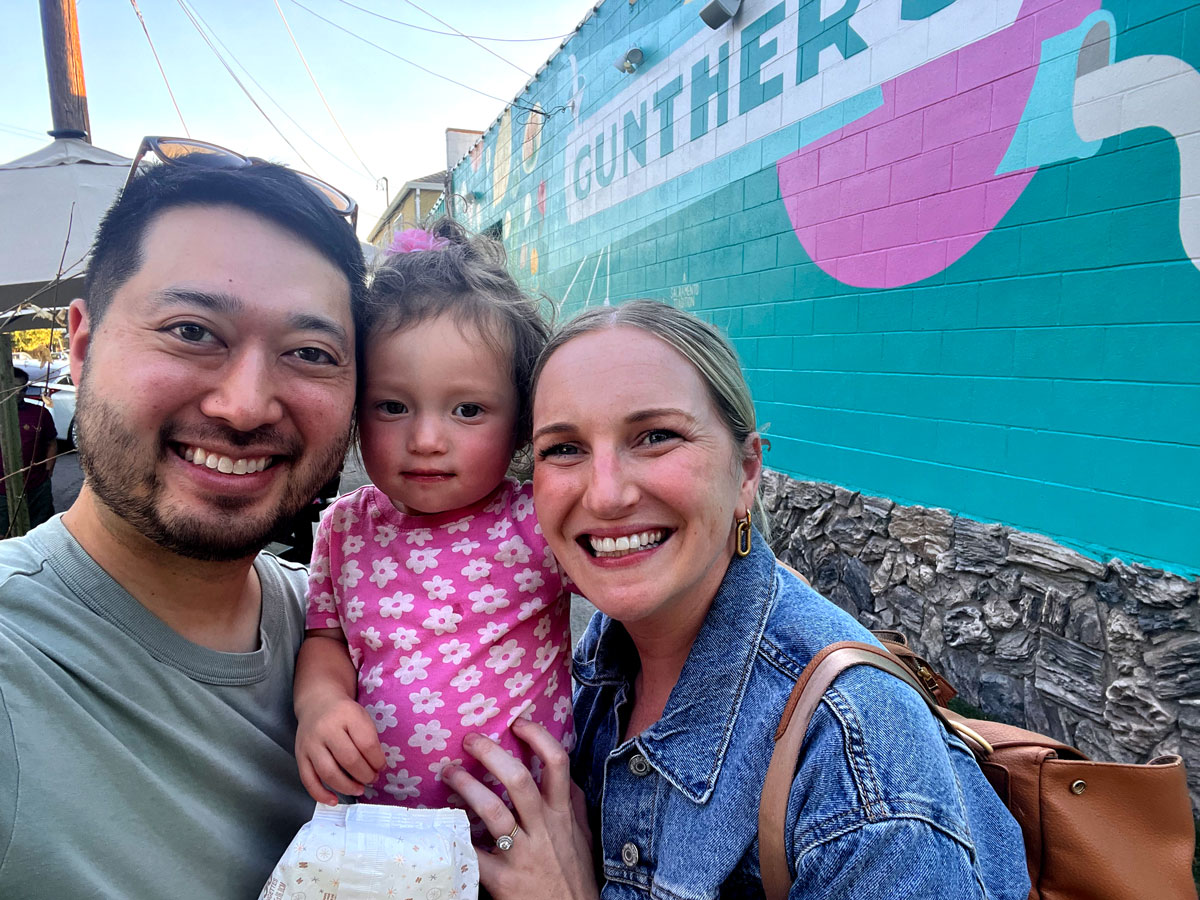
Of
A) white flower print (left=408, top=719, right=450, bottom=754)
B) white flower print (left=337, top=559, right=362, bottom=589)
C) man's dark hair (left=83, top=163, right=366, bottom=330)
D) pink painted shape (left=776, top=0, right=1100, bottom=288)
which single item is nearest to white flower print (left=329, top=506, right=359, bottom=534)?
white flower print (left=337, top=559, right=362, bottom=589)

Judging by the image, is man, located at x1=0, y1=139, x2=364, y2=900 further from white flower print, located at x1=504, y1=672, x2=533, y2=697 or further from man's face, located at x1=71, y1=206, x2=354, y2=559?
white flower print, located at x1=504, y1=672, x2=533, y2=697

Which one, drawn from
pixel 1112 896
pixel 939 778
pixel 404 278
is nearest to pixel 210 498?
pixel 404 278

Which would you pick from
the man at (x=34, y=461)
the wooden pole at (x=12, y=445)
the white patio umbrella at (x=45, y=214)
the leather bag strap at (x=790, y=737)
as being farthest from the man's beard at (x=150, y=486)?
the man at (x=34, y=461)

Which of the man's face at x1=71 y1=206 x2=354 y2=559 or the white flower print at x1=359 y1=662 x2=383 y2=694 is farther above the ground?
the man's face at x1=71 y1=206 x2=354 y2=559

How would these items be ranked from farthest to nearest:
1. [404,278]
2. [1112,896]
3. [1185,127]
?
[1185,127] < [404,278] < [1112,896]

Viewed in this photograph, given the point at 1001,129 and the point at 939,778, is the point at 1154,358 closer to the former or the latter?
the point at 1001,129

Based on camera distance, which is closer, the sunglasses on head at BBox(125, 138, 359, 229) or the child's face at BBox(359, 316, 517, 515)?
the sunglasses on head at BBox(125, 138, 359, 229)

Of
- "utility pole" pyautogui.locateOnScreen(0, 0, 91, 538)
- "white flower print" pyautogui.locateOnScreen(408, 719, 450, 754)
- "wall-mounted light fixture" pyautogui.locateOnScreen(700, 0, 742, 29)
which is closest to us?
"white flower print" pyautogui.locateOnScreen(408, 719, 450, 754)

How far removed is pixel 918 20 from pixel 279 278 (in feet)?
12.8

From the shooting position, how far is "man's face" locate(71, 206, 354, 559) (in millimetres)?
1318

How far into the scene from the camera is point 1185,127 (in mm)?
2734

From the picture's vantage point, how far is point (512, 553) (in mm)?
1729


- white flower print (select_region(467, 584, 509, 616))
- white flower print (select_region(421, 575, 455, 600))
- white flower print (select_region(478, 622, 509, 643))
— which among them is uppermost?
white flower print (select_region(421, 575, 455, 600))

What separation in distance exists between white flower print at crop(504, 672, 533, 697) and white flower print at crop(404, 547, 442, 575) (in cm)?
32
